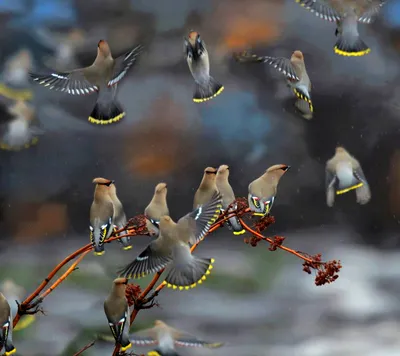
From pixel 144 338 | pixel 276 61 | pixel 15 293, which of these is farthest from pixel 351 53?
pixel 15 293

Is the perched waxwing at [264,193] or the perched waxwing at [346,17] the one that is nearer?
the perched waxwing at [264,193]

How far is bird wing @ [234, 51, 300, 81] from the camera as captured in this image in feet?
8.64

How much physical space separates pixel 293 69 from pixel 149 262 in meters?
1.10

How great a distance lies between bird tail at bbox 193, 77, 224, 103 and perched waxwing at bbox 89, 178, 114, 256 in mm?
643

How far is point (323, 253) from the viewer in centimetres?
272

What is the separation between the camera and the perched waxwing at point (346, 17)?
103 inches

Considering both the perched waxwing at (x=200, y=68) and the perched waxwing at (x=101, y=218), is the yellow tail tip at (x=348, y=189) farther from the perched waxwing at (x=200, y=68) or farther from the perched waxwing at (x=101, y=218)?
the perched waxwing at (x=101, y=218)

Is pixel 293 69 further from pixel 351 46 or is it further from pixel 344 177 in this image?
pixel 344 177

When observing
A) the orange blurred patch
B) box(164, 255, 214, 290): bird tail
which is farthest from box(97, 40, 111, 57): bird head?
box(164, 255, 214, 290): bird tail

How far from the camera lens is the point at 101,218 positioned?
209 centimetres

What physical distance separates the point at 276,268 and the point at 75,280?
736 mm

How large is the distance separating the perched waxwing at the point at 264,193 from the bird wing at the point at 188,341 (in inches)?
22.5

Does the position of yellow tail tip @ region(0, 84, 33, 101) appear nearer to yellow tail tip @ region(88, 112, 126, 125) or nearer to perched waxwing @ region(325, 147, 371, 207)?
yellow tail tip @ region(88, 112, 126, 125)

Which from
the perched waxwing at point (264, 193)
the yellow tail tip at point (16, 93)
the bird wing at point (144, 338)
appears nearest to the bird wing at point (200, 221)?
the perched waxwing at point (264, 193)
